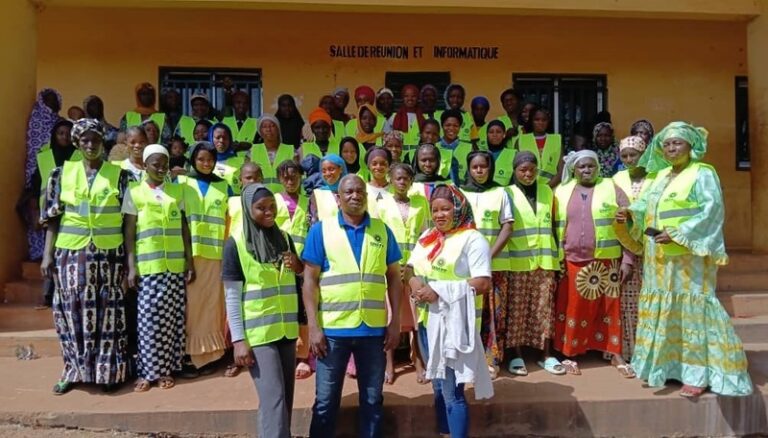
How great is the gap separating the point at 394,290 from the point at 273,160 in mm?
2357

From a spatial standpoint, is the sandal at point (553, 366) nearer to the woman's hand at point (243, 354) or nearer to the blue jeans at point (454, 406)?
the blue jeans at point (454, 406)

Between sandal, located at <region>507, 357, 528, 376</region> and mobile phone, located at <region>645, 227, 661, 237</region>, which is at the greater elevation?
mobile phone, located at <region>645, 227, 661, 237</region>

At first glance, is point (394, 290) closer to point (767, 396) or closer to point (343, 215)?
point (343, 215)

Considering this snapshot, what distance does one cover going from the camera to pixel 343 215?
356cm

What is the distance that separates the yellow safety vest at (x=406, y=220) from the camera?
458 cm

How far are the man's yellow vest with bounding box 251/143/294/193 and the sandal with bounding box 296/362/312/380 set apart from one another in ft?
5.38

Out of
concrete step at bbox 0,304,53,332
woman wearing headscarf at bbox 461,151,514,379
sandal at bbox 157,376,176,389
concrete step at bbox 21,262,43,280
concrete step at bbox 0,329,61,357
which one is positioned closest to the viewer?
sandal at bbox 157,376,176,389

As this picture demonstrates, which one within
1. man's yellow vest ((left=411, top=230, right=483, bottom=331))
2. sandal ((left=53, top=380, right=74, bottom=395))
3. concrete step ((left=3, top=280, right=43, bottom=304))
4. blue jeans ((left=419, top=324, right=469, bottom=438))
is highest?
man's yellow vest ((left=411, top=230, right=483, bottom=331))

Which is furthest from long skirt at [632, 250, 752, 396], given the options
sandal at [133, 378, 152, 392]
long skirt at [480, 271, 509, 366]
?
sandal at [133, 378, 152, 392]

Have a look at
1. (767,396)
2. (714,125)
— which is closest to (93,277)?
(767,396)

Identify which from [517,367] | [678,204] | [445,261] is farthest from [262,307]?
[678,204]

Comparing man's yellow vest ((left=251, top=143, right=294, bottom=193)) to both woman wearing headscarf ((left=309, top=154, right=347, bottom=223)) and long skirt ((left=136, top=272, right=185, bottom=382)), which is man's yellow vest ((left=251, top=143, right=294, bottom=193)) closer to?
woman wearing headscarf ((left=309, top=154, right=347, bottom=223))

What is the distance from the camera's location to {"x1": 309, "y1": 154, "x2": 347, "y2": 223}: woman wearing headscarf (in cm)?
457

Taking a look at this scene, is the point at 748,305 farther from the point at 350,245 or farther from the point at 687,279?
the point at 350,245
